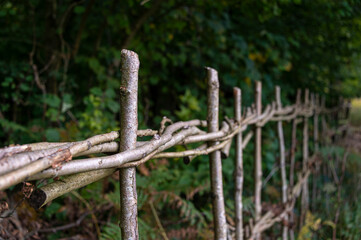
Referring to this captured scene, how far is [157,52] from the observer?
3.94 metres

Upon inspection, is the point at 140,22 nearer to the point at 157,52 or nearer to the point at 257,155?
the point at 157,52

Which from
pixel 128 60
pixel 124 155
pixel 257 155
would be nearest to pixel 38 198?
pixel 124 155

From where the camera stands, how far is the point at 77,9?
331 cm

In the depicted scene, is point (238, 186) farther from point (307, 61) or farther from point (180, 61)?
point (307, 61)

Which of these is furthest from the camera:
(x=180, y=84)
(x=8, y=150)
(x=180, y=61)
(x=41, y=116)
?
(x=180, y=84)

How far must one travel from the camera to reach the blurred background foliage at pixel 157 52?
3.23 metres

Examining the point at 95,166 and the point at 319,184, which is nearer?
the point at 95,166

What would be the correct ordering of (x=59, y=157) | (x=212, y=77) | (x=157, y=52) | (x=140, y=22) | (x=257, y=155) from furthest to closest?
A: (x=157, y=52) → (x=140, y=22) → (x=257, y=155) → (x=212, y=77) → (x=59, y=157)

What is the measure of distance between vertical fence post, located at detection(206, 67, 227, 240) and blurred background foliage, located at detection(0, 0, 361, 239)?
1.15 metres

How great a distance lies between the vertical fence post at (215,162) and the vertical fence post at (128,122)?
1.93 feet

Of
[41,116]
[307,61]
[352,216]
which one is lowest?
[352,216]

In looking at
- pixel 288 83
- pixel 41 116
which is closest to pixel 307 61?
pixel 288 83

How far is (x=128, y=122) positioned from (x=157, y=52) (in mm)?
3155

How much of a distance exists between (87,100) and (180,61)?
1.59 meters
